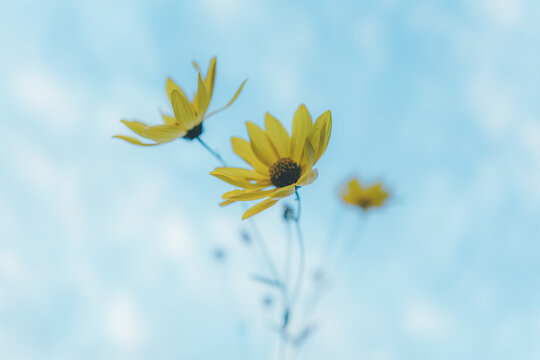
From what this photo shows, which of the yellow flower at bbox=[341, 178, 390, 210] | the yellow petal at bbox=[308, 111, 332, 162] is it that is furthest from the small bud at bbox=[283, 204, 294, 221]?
the yellow flower at bbox=[341, 178, 390, 210]

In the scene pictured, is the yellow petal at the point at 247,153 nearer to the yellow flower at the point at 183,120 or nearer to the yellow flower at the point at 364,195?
the yellow flower at the point at 183,120

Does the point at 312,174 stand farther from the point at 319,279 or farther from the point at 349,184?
the point at 349,184

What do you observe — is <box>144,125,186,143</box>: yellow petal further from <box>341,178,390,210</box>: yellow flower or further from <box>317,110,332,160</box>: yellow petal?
<box>341,178,390,210</box>: yellow flower

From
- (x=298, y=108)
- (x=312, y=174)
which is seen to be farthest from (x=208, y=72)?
(x=312, y=174)

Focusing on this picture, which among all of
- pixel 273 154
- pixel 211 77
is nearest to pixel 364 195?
pixel 273 154

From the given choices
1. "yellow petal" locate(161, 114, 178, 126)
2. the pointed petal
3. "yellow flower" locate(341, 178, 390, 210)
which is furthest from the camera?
"yellow flower" locate(341, 178, 390, 210)

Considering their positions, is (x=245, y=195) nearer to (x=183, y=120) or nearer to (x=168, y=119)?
(x=183, y=120)
